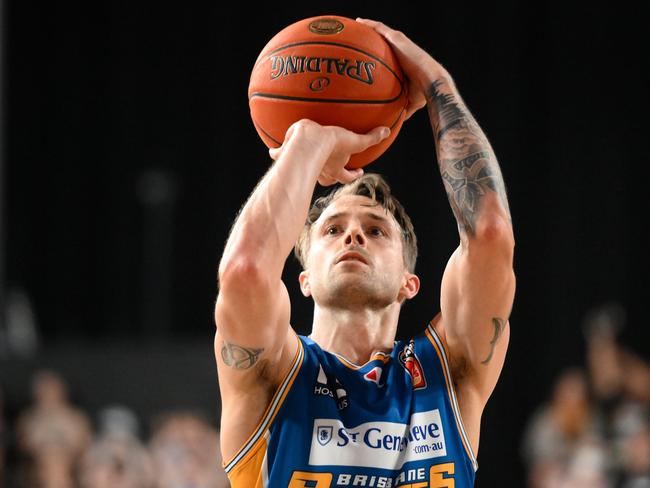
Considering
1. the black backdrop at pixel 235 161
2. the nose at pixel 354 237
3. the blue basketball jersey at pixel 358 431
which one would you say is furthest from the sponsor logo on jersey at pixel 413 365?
the black backdrop at pixel 235 161

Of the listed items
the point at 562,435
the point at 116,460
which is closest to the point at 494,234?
the point at 116,460

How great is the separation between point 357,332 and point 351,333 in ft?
0.06

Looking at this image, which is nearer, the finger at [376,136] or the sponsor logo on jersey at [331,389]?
the sponsor logo on jersey at [331,389]

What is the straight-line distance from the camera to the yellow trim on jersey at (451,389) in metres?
2.85

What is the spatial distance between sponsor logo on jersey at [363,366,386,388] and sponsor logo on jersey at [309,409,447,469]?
0.50 feet

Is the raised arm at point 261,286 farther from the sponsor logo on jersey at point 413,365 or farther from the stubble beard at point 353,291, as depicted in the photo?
the sponsor logo on jersey at point 413,365

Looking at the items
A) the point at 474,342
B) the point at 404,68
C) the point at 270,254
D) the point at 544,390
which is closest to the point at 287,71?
the point at 404,68

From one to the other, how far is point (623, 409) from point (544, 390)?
1.72 meters

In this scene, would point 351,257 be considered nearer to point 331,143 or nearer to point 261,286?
point 331,143

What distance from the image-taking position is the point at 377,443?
8.97 feet

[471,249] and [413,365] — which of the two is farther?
[413,365]

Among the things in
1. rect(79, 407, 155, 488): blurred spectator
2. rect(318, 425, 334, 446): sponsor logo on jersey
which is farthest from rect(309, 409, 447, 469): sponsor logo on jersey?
rect(79, 407, 155, 488): blurred spectator

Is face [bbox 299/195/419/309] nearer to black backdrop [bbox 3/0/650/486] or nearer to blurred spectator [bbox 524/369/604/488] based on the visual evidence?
Answer: blurred spectator [bbox 524/369/604/488]

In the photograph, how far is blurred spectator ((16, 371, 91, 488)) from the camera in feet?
23.4
